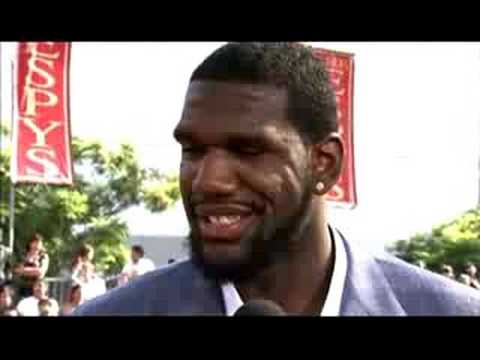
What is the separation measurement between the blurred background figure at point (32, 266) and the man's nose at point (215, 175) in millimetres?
598

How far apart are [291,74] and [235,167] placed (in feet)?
0.83

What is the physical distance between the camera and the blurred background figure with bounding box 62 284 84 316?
2.89 metres

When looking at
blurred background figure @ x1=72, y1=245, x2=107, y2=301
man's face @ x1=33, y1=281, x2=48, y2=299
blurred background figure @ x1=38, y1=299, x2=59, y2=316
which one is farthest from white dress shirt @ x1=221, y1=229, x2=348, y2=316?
man's face @ x1=33, y1=281, x2=48, y2=299

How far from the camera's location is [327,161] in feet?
8.98

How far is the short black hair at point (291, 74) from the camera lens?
8.77ft

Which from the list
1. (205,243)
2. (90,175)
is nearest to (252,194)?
(205,243)

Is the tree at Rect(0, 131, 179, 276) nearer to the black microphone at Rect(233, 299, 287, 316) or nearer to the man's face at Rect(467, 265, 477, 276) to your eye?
the man's face at Rect(467, 265, 477, 276)

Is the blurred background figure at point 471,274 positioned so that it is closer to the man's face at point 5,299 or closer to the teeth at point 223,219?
the teeth at point 223,219

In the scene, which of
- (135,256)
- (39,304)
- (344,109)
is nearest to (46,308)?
(39,304)
